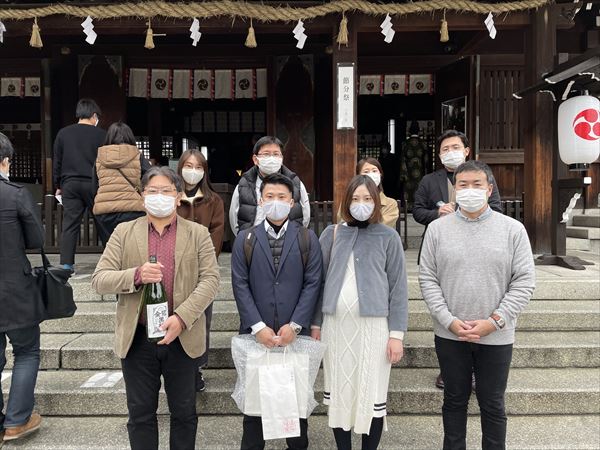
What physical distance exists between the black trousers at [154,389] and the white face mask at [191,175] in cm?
133

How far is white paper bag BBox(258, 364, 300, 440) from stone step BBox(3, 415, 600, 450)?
0.77m

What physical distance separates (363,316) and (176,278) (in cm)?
118

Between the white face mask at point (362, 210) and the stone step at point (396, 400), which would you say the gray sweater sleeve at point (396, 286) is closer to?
the white face mask at point (362, 210)

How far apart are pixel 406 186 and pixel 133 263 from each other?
31.5 feet

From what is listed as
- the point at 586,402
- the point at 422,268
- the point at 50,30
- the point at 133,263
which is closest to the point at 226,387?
the point at 133,263

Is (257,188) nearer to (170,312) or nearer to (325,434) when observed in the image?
(170,312)

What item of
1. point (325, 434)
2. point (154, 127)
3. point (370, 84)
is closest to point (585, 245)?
point (370, 84)

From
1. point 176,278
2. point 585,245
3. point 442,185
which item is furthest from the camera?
point 585,245

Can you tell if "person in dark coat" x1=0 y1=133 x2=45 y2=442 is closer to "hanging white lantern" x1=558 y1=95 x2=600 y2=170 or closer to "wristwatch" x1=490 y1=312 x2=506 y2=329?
"wristwatch" x1=490 y1=312 x2=506 y2=329

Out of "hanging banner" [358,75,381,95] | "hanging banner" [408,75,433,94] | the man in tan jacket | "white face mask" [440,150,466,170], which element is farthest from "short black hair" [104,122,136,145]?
"hanging banner" [408,75,433,94]

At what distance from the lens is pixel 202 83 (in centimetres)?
953

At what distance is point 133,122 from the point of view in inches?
475

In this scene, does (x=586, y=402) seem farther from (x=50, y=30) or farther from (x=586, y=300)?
(x=50, y=30)

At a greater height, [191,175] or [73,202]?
[191,175]
